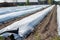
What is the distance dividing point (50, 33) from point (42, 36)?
0.31 ft

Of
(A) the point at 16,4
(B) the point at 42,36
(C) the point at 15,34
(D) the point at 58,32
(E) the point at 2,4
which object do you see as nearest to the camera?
(C) the point at 15,34

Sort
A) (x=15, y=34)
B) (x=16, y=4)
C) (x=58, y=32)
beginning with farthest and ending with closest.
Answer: (x=16, y=4)
(x=58, y=32)
(x=15, y=34)

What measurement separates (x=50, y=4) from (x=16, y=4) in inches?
24.1

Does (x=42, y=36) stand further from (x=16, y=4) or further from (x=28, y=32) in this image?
(x=16, y=4)

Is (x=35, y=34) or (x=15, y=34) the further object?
(x=35, y=34)

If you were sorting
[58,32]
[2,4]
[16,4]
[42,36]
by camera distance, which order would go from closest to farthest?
[42,36]
[58,32]
[2,4]
[16,4]

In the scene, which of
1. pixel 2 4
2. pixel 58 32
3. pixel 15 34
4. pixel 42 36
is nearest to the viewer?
pixel 15 34

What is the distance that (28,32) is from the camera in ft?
2.89

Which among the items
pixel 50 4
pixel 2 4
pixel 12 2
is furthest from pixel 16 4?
pixel 50 4

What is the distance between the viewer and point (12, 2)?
259cm

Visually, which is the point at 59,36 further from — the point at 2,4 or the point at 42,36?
the point at 2,4

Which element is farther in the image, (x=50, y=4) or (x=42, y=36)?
(x=50, y=4)

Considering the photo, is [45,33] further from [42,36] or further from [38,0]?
[38,0]

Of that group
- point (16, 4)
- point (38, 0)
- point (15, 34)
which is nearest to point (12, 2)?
point (16, 4)
